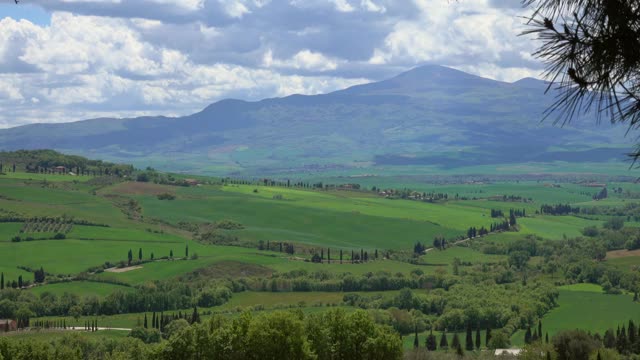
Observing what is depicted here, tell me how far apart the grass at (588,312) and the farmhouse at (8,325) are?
6026 centimetres

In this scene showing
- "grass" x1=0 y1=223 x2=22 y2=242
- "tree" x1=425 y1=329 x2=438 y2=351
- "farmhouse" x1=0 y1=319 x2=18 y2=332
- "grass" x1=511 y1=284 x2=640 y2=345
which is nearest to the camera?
"tree" x1=425 y1=329 x2=438 y2=351

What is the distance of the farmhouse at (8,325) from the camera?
104625 millimetres

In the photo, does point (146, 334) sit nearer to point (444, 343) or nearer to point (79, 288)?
point (79, 288)

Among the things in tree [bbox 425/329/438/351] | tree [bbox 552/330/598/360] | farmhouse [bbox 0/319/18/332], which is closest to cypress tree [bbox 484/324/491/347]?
tree [bbox 425/329/438/351]

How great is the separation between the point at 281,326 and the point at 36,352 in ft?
59.0

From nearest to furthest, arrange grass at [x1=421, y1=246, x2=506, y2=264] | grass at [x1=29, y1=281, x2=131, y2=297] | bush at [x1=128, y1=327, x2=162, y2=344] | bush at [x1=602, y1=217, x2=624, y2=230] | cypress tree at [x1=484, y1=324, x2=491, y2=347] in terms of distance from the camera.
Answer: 1. cypress tree at [x1=484, y1=324, x2=491, y2=347]
2. bush at [x1=128, y1=327, x2=162, y2=344]
3. grass at [x1=29, y1=281, x2=131, y2=297]
4. grass at [x1=421, y1=246, x2=506, y2=264]
5. bush at [x1=602, y1=217, x2=624, y2=230]

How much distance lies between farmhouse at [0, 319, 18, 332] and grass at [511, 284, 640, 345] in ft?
198

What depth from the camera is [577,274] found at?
140 m

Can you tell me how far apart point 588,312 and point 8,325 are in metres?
72.5

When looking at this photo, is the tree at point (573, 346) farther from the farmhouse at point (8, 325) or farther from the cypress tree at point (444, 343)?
the farmhouse at point (8, 325)

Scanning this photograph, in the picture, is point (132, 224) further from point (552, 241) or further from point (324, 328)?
point (324, 328)

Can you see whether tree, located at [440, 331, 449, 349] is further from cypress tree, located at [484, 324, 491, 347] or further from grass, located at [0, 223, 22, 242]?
grass, located at [0, 223, 22, 242]

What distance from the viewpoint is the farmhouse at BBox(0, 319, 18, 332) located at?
104625 mm

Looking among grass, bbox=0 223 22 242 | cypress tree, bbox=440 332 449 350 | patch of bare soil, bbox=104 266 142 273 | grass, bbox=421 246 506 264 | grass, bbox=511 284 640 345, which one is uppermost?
grass, bbox=0 223 22 242
